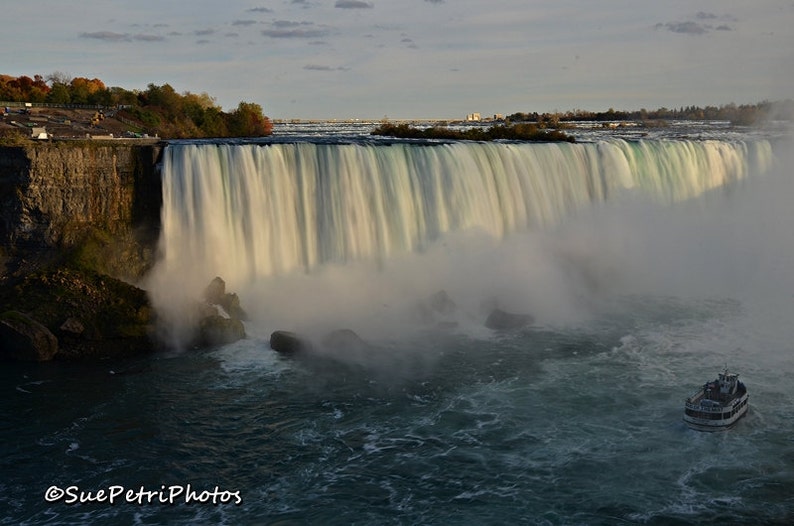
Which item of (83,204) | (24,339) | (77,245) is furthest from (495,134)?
(24,339)

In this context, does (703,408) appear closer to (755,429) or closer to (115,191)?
(755,429)

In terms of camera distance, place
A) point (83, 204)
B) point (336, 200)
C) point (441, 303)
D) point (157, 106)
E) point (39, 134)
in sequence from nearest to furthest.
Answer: point (83, 204) → point (441, 303) → point (39, 134) → point (336, 200) → point (157, 106)

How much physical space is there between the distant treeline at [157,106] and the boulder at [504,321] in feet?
118

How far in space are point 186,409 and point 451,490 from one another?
823 cm

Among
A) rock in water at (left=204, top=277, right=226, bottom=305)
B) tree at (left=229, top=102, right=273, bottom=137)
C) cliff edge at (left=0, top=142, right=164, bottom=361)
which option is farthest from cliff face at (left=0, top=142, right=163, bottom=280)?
tree at (left=229, top=102, right=273, bottom=137)

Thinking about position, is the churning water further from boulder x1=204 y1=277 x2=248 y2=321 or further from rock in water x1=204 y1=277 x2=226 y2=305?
rock in water x1=204 y1=277 x2=226 y2=305

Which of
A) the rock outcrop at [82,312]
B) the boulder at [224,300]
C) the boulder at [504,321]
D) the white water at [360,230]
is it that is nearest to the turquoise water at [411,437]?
the rock outcrop at [82,312]

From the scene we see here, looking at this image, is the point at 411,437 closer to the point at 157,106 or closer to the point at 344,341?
the point at 344,341

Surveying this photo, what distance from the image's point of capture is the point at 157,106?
65.1 metres

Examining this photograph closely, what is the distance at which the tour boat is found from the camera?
19.3 meters

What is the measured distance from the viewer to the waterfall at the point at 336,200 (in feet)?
104

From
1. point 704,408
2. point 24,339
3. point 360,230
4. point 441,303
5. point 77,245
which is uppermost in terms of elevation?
point 77,245

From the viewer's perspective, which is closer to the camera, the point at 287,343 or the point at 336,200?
the point at 287,343

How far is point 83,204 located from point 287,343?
10.5m
